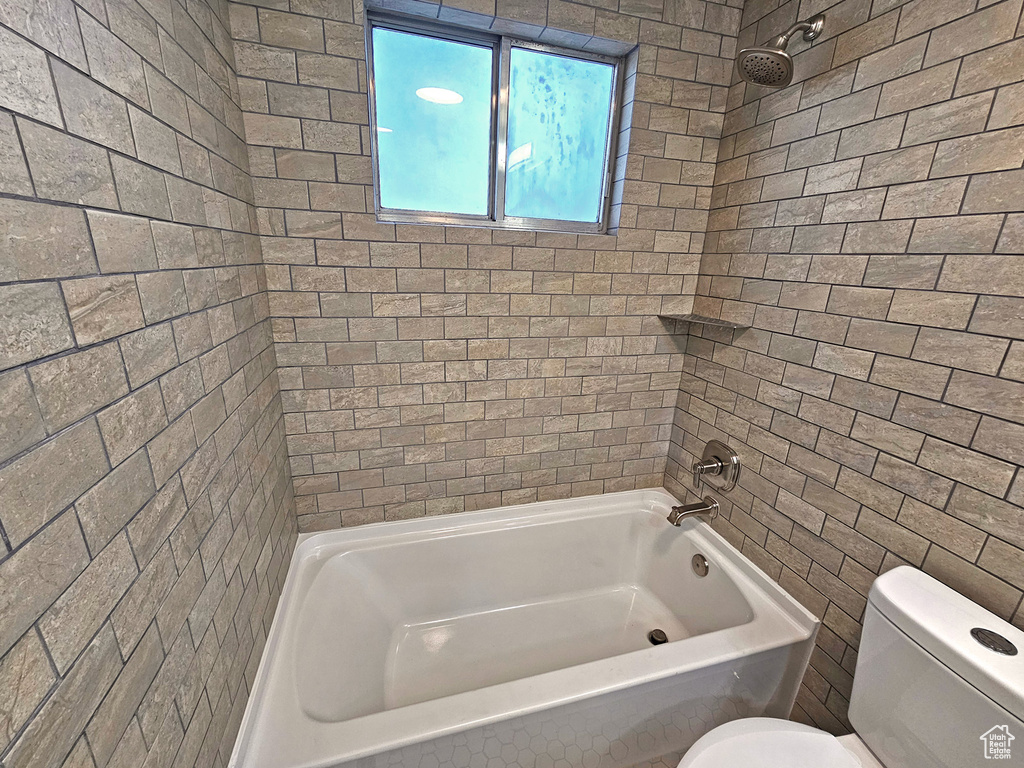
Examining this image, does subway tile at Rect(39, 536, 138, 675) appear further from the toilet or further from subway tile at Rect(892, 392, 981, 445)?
subway tile at Rect(892, 392, 981, 445)

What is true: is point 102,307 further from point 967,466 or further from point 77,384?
point 967,466

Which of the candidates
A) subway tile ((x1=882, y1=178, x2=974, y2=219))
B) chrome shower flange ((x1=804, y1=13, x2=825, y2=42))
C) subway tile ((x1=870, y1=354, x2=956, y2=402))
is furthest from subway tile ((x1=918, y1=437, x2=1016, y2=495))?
chrome shower flange ((x1=804, y1=13, x2=825, y2=42))

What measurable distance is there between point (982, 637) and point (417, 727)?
4.00 feet

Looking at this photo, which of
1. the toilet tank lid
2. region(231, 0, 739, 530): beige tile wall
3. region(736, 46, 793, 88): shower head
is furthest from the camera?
region(231, 0, 739, 530): beige tile wall

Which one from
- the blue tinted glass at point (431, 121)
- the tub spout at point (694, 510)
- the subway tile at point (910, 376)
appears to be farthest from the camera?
the tub spout at point (694, 510)

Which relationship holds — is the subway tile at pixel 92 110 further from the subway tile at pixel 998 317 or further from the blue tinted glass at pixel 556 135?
the subway tile at pixel 998 317

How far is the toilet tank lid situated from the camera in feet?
2.50

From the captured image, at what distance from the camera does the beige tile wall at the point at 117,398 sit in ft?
1.41

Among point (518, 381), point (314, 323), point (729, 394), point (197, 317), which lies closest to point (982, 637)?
point (729, 394)

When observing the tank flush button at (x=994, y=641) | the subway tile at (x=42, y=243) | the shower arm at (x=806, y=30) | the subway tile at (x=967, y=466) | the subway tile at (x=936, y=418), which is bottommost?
the tank flush button at (x=994, y=641)

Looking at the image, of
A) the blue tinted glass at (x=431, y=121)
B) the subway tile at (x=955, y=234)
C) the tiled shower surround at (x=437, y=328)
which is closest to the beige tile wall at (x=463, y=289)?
the tiled shower surround at (x=437, y=328)

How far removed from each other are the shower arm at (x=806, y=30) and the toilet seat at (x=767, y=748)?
1.81 metres

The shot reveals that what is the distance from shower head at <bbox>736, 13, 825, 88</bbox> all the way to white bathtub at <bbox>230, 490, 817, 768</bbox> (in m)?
1.58

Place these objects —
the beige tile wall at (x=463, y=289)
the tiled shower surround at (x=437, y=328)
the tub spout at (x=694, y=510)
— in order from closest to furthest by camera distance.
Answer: the tiled shower surround at (x=437, y=328), the beige tile wall at (x=463, y=289), the tub spout at (x=694, y=510)
